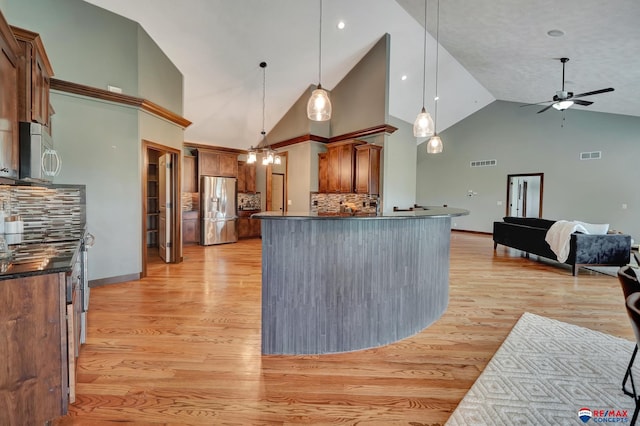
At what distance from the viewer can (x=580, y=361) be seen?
2.27 meters

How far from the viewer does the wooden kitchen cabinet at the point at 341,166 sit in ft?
21.7

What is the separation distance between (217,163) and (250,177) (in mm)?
1104

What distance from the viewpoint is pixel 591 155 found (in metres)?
8.20

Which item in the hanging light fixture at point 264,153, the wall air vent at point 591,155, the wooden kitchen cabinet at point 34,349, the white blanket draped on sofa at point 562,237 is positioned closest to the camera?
the wooden kitchen cabinet at point 34,349

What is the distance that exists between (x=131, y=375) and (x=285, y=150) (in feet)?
21.1

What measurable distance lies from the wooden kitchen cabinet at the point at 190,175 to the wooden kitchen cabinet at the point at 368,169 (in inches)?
164

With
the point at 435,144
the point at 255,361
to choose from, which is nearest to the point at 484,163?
the point at 435,144

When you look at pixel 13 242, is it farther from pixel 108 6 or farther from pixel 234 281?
pixel 108 6

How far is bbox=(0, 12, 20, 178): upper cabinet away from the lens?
1.72 meters

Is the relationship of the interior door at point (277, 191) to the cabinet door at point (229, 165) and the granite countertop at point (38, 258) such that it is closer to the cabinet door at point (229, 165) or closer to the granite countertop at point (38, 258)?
the cabinet door at point (229, 165)

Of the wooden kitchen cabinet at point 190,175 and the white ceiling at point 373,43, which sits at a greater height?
the white ceiling at point 373,43

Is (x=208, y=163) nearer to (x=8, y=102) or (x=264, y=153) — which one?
(x=264, y=153)

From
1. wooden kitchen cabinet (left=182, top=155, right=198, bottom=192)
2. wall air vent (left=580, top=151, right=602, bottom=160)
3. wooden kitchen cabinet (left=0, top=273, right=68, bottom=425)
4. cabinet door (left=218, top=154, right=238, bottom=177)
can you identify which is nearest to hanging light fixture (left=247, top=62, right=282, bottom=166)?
cabinet door (left=218, top=154, right=238, bottom=177)

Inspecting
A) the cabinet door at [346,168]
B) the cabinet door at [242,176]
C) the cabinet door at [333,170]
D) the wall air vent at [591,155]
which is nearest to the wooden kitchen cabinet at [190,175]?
the cabinet door at [242,176]
